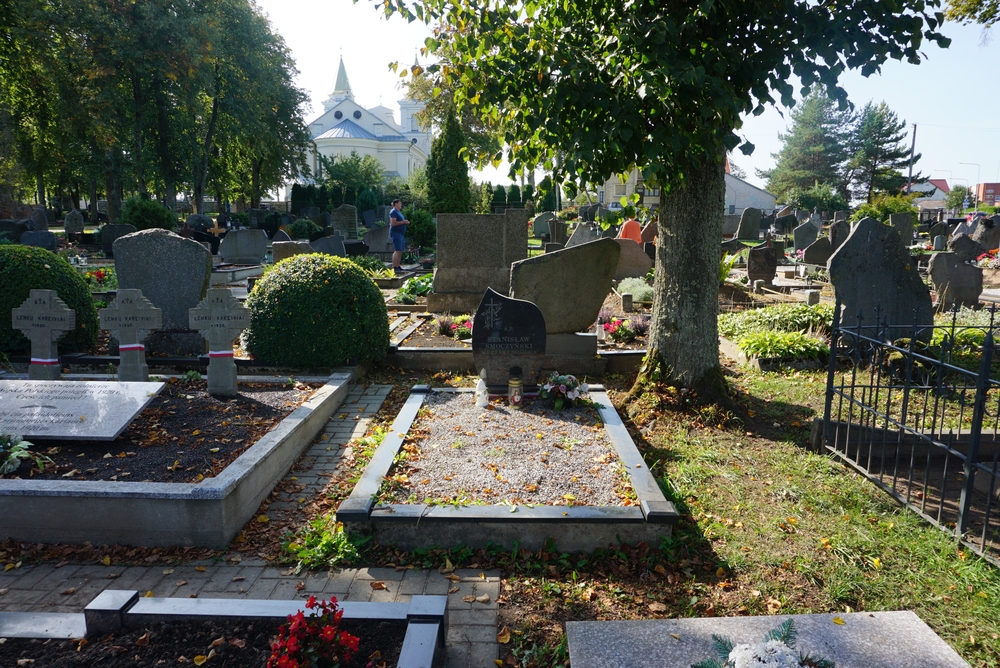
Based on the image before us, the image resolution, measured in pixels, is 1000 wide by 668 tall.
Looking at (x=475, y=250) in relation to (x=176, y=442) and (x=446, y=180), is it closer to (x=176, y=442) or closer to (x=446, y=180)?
(x=176, y=442)

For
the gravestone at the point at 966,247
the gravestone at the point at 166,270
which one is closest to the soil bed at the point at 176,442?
the gravestone at the point at 166,270

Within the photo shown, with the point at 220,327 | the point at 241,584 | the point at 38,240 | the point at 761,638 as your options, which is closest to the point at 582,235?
the point at 220,327

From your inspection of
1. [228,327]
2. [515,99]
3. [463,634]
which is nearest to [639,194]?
[515,99]

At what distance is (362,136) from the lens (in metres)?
84.5

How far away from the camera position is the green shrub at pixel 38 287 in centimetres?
801

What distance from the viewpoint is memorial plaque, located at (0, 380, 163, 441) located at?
524 cm

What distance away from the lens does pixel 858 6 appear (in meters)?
5.30

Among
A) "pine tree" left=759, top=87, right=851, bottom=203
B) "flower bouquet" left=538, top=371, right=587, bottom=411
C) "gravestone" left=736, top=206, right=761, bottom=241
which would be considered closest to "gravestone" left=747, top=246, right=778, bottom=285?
"flower bouquet" left=538, top=371, right=587, bottom=411

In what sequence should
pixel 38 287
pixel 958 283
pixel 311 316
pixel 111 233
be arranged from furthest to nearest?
pixel 111 233 < pixel 958 283 < pixel 38 287 < pixel 311 316

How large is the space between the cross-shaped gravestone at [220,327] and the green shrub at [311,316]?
123 cm

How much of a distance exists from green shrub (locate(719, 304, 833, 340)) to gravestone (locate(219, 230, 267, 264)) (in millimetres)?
15642

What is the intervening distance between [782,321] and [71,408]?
900cm

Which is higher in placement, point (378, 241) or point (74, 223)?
point (74, 223)

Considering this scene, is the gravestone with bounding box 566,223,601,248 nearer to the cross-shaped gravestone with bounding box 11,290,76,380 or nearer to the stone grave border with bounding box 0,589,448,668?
the cross-shaped gravestone with bounding box 11,290,76,380
